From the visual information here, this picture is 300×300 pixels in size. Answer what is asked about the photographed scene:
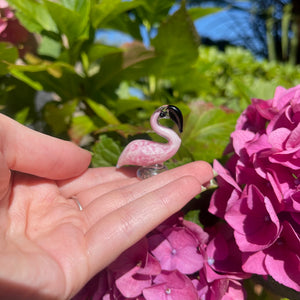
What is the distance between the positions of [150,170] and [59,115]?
1.17 feet

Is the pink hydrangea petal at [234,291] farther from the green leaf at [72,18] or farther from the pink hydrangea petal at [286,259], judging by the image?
the green leaf at [72,18]

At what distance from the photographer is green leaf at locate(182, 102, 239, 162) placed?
84 centimetres

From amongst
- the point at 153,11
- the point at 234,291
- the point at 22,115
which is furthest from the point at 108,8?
the point at 234,291

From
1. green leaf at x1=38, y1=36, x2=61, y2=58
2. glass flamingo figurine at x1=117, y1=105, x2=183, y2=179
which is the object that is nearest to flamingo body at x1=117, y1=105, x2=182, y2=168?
glass flamingo figurine at x1=117, y1=105, x2=183, y2=179

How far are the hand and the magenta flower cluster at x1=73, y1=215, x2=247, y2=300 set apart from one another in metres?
0.08

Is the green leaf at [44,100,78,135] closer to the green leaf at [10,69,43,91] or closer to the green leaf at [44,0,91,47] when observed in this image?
the green leaf at [10,69,43,91]

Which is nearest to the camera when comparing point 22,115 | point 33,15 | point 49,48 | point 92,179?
point 92,179

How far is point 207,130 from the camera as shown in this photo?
924 mm

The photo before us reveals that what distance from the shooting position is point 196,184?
2.05 feet

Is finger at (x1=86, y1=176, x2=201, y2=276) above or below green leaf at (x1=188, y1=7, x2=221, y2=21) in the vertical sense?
below

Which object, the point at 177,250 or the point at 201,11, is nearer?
the point at 177,250

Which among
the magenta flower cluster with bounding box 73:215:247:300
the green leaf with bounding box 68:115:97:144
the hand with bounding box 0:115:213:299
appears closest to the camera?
the hand with bounding box 0:115:213:299

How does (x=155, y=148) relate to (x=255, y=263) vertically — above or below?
above

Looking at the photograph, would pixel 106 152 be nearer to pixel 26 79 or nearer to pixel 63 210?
pixel 63 210
